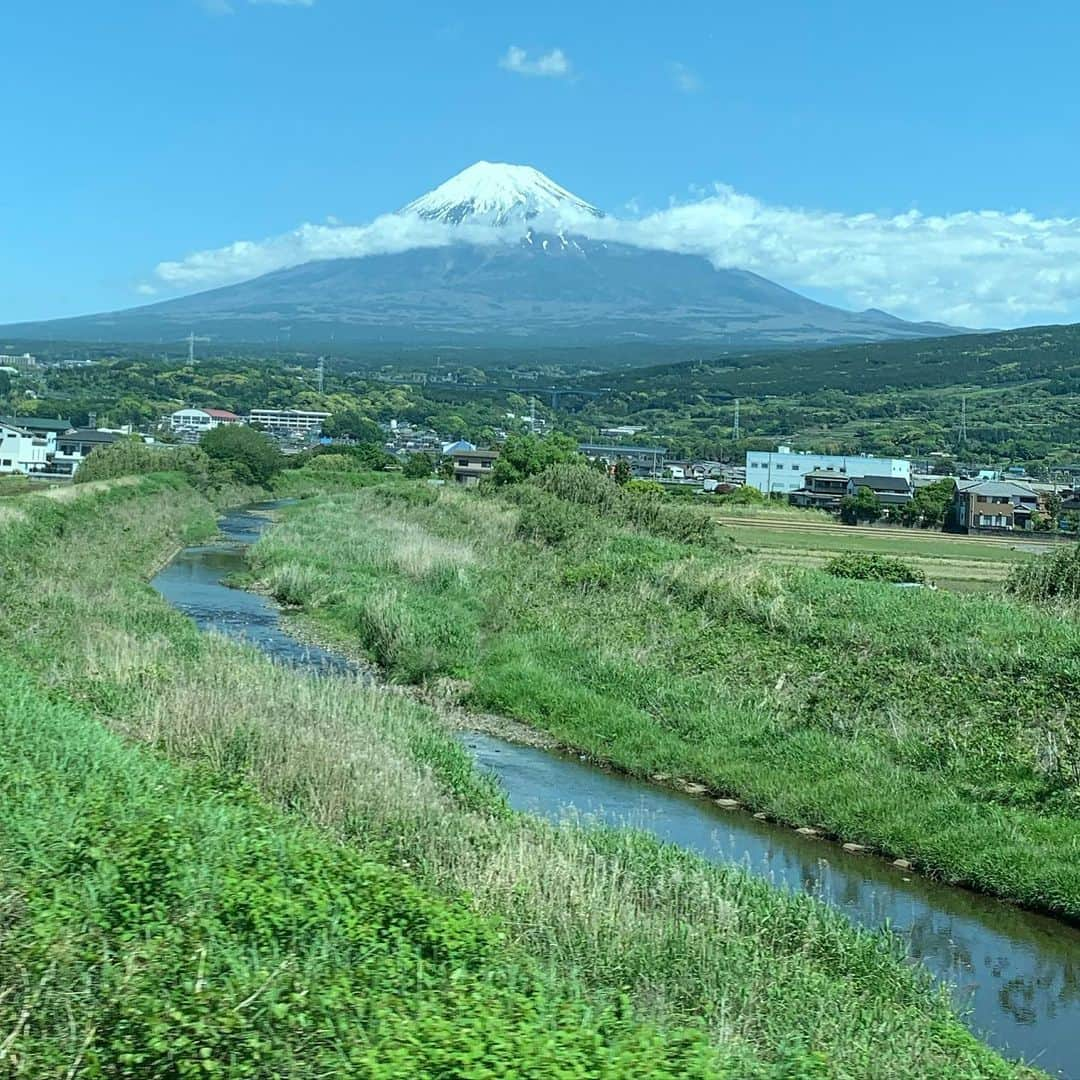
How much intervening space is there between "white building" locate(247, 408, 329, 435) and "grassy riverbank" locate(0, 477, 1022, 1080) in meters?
88.0

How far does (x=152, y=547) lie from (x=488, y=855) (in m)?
24.0

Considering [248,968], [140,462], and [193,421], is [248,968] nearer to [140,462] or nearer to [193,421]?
[140,462]

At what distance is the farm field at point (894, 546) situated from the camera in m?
31.5

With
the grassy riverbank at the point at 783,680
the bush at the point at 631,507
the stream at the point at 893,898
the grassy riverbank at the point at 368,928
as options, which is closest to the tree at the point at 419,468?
the bush at the point at 631,507

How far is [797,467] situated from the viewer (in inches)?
3034

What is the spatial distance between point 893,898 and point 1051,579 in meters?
11.8

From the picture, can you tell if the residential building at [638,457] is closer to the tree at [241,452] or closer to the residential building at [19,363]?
the tree at [241,452]

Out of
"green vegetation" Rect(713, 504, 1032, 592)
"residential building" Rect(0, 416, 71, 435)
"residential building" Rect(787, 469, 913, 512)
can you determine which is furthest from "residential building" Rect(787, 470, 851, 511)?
"residential building" Rect(0, 416, 71, 435)

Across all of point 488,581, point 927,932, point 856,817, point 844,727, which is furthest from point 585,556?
point 927,932

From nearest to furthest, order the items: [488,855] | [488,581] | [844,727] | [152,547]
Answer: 1. [488,855]
2. [844,727]
3. [488,581]
4. [152,547]

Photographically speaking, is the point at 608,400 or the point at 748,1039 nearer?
the point at 748,1039

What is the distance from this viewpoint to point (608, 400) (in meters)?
135

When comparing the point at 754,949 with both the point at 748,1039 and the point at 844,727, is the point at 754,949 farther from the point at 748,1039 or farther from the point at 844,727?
the point at 844,727

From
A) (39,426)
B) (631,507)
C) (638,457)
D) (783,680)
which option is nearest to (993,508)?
(631,507)
